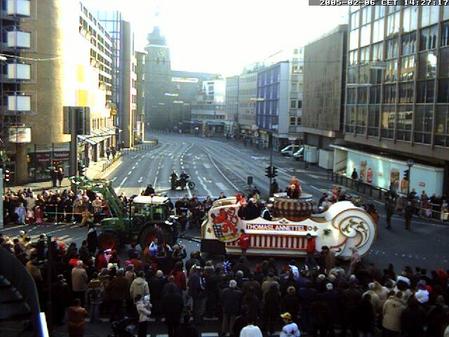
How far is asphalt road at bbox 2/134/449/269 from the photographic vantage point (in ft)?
82.5

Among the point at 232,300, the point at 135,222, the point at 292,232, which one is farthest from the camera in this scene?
the point at 135,222

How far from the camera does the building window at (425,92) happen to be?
41159 mm

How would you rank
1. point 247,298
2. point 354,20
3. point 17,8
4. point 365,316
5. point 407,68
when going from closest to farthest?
point 247,298 → point 365,316 → point 17,8 → point 407,68 → point 354,20

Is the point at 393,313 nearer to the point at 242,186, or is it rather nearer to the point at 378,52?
the point at 242,186

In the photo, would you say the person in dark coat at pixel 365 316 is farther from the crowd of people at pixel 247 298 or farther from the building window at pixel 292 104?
the building window at pixel 292 104

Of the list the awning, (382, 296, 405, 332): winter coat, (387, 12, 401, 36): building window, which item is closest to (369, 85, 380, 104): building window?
(387, 12, 401, 36): building window

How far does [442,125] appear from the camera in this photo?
39531 mm

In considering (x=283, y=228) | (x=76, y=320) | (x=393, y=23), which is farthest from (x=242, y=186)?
(x=76, y=320)

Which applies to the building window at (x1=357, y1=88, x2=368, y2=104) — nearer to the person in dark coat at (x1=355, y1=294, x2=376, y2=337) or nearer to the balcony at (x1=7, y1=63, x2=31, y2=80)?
the balcony at (x1=7, y1=63, x2=31, y2=80)

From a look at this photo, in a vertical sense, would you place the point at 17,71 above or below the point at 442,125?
above

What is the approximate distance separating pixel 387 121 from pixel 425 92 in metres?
7.36

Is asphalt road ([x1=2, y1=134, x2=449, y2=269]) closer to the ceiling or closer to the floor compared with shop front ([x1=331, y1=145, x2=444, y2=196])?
closer to the floor

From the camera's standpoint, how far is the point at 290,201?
Result: 22.6 meters

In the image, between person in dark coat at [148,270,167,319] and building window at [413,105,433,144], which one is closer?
person in dark coat at [148,270,167,319]
